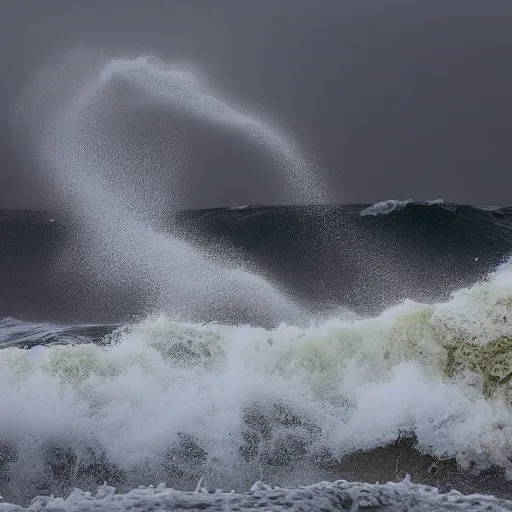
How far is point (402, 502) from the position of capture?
25.9 ft

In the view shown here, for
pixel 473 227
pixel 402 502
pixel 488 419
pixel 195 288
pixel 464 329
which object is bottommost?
pixel 402 502

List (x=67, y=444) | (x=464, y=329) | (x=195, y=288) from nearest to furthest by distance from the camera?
(x=67, y=444) → (x=464, y=329) → (x=195, y=288)

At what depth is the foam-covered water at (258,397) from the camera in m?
9.20

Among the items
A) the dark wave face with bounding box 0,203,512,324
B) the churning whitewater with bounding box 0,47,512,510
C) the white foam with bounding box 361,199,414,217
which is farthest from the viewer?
the white foam with bounding box 361,199,414,217

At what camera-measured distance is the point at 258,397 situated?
34.1 feet

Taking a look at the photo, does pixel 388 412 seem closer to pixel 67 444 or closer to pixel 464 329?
pixel 464 329

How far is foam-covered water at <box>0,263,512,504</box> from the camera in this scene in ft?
30.2

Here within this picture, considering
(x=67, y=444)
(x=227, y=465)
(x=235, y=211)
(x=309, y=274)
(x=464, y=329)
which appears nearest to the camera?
(x=227, y=465)

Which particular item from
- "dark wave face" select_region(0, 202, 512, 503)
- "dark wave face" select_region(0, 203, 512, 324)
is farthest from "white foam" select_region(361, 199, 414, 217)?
"dark wave face" select_region(0, 202, 512, 503)

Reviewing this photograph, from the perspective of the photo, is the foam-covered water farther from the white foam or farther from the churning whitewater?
the white foam

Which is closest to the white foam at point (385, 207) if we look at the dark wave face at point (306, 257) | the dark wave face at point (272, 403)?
the dark wave face at point (306, 257)

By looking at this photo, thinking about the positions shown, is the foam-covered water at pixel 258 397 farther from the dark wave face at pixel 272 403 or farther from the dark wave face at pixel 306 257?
the dark wave face at pixel 306 257

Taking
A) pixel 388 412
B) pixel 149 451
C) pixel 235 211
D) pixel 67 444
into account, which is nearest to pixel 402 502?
pixel 388 412

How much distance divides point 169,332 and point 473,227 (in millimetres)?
20776
